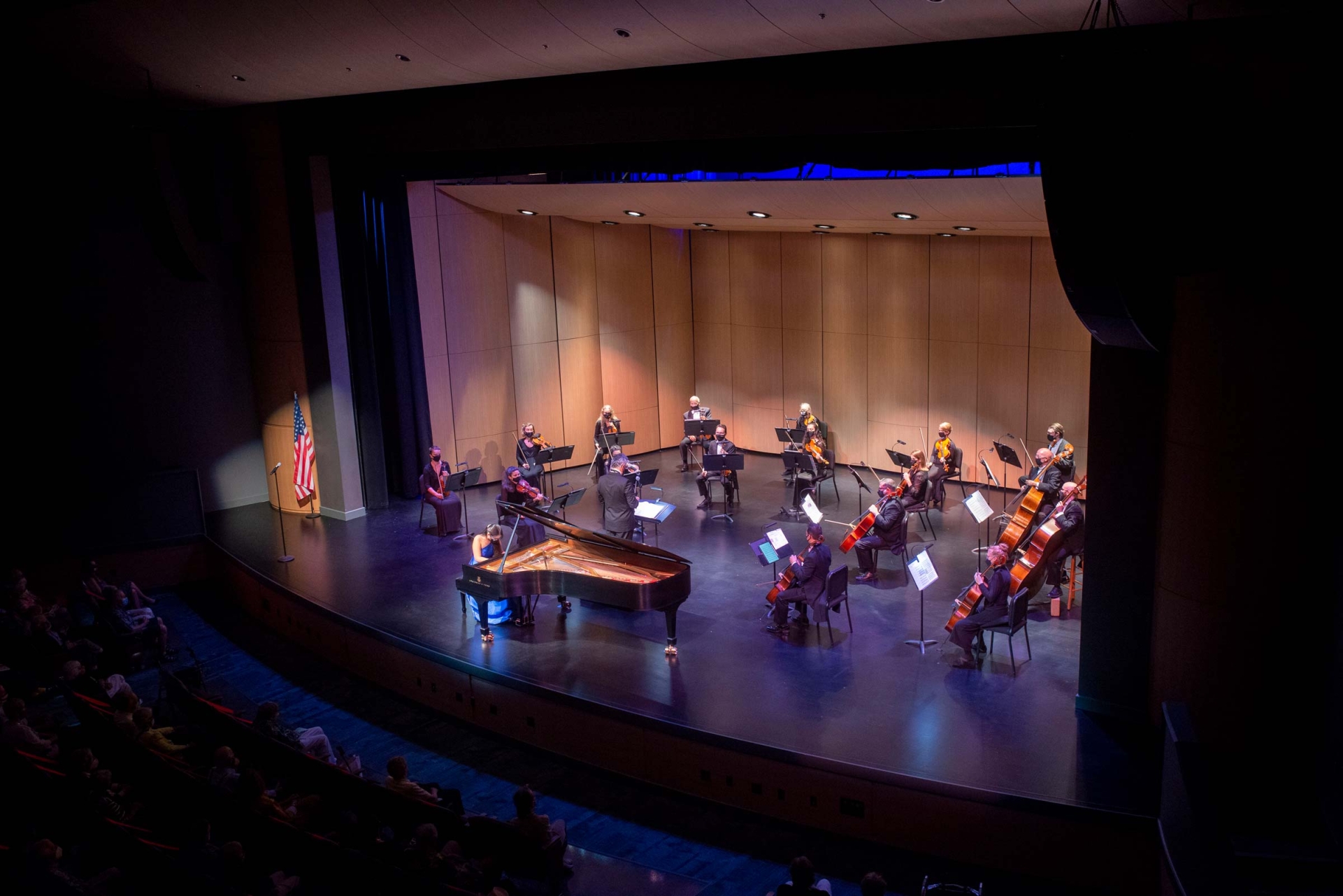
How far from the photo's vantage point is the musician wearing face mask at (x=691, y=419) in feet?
51.0

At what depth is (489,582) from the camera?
9.54 metres

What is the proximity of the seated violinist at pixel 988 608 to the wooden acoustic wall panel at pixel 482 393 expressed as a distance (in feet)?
25.7

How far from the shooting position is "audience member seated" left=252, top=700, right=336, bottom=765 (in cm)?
793

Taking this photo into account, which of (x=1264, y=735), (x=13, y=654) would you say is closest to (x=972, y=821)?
(x=1264, y=735)

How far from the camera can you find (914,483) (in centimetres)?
1234

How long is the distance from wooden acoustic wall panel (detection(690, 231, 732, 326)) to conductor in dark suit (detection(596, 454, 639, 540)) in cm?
557

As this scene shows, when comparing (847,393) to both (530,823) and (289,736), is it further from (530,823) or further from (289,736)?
(530,823)

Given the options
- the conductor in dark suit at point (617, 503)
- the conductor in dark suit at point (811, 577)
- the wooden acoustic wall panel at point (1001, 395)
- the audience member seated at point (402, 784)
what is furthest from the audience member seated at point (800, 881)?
the wooden acoustic wall panel at point (1001, 395)

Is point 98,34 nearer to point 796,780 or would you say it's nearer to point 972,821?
point 796,780

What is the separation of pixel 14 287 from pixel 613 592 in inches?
339

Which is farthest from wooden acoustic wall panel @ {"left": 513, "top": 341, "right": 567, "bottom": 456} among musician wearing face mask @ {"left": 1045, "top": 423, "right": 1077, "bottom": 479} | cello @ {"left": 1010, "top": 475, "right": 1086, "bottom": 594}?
cello @ {"left": 1010, "top": 475, "right": 1086, "bottom": 594}

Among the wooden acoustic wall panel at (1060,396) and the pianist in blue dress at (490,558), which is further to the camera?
the wooden acoustic wall panel at (1060,396)

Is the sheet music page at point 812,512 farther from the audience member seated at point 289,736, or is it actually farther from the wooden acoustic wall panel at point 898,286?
the wooden acoustic wall panel at point 898,286

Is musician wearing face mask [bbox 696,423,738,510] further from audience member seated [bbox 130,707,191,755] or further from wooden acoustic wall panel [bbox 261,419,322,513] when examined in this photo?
audience member seated [bbox 130,707,191,755]
